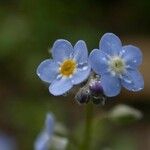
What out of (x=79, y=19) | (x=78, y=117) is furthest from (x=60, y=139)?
(x=79, y=19)

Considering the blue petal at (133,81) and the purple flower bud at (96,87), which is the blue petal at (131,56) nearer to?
the blue petal at (133,81)

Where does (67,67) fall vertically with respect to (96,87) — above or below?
above

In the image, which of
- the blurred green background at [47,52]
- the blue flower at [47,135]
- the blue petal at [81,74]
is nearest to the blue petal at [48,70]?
the blue petal at [81,74]

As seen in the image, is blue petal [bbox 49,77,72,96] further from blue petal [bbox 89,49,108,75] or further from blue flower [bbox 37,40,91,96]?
blue petal [bbox 89,49,108,75]

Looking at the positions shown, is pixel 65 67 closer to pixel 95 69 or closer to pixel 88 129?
pixel 95 69

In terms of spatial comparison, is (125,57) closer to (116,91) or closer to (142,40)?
(116,91)

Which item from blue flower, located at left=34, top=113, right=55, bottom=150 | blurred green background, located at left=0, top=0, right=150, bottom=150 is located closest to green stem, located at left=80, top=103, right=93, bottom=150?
blue flower, located at left=34, top=113, right=55, bottom=150

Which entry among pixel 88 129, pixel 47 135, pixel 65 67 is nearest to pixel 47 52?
pixel 47 135
